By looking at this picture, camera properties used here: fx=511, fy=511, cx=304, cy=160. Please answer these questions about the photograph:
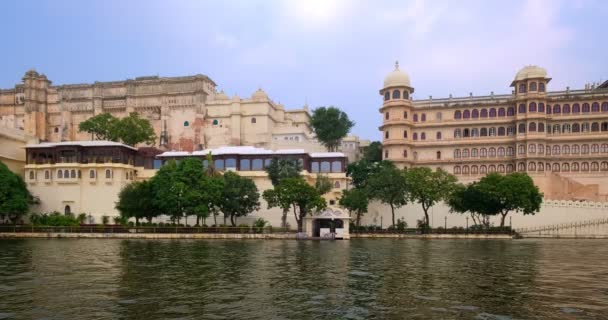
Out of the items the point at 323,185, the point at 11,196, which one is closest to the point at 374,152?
the point at 323,185

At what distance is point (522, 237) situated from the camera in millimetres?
58875

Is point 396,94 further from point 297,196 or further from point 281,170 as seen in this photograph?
point 297,196

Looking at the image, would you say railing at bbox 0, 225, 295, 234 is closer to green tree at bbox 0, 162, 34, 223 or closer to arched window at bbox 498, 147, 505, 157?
green tree at bbox 0, 162, 34, 223

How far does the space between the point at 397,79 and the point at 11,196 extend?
56889 millimetres

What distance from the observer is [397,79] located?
3255 inches

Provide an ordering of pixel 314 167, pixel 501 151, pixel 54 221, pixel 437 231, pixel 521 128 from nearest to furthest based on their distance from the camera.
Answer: pixel 54 221, pixel 437 231, pixel 314 167, pixel 521 128, pixel 501 151

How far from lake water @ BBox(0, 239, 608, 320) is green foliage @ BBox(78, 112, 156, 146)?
43.5 metres

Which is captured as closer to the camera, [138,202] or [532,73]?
[138,202]

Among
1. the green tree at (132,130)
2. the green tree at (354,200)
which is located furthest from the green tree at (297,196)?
the green tree at (132,130)

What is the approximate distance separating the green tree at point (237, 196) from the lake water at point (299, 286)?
20506mm

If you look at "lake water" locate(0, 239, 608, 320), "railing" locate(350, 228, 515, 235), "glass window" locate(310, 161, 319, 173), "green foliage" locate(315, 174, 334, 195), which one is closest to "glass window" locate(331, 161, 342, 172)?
"glass window" locate(310, 161, 319, 173)

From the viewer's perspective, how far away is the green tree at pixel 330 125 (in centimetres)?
8212

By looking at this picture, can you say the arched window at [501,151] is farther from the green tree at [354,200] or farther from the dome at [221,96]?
the dome at [221,96]

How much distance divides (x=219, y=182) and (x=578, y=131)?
55.8 meters
